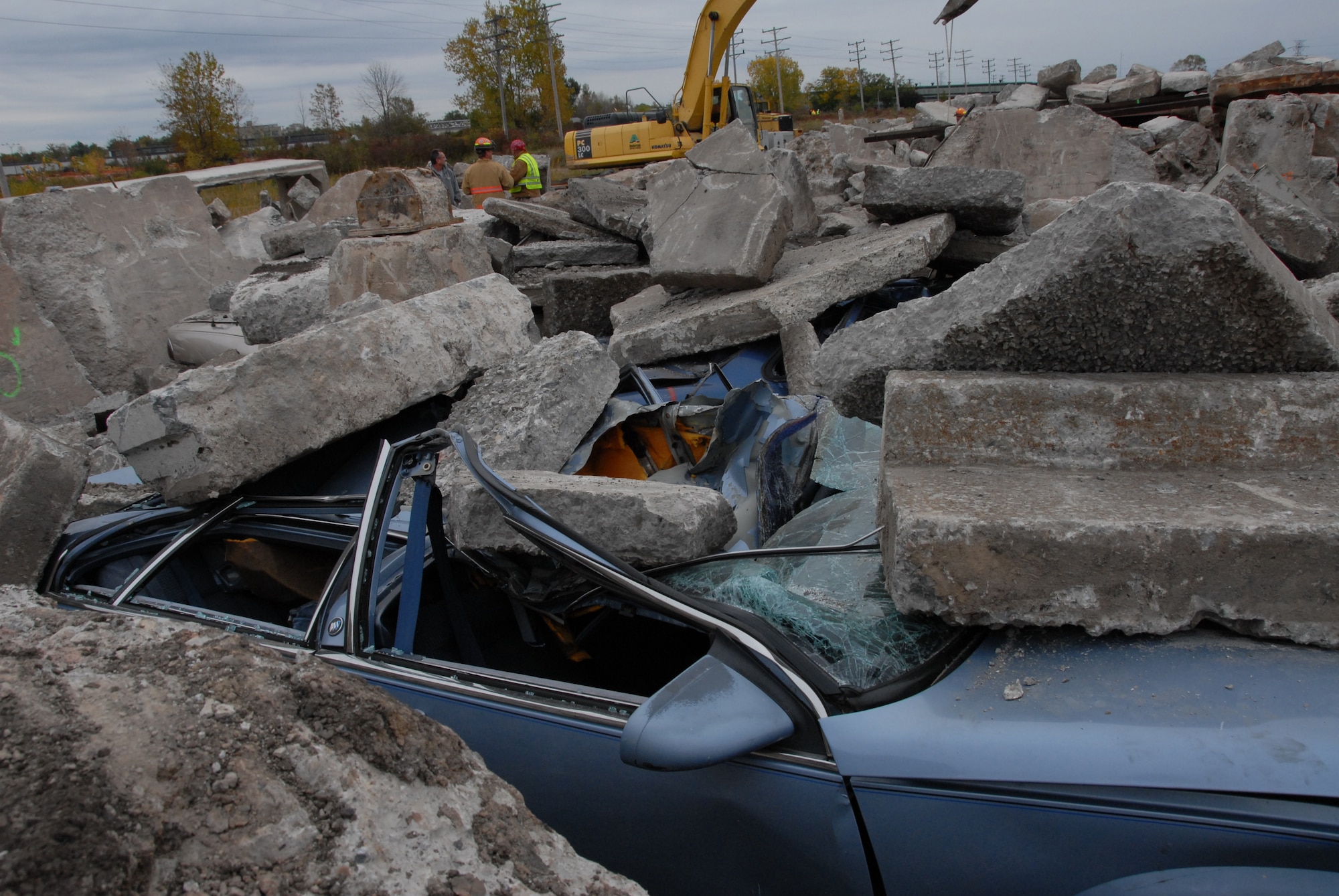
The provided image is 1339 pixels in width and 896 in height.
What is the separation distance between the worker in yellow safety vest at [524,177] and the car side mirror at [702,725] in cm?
1053

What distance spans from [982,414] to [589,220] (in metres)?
5.88

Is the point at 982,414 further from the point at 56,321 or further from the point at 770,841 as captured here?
the point at 56,321

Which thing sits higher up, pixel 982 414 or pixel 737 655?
pixel 982 414

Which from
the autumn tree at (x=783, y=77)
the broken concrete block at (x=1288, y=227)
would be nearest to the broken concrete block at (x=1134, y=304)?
the broken concrete block at (x=1288, y=227)

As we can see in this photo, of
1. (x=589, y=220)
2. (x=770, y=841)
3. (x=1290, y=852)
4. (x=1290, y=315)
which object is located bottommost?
(x=770, y=841)

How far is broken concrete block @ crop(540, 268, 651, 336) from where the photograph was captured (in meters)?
6.14

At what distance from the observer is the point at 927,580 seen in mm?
1615

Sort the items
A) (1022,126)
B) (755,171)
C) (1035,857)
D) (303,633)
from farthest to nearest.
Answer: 1. (1022,126)
2. (755,171)
3. (303,633)
4. (1035,857)

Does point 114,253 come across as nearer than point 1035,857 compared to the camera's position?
No

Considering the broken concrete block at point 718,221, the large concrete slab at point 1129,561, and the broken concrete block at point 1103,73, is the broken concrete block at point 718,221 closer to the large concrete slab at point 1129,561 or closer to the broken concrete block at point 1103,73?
the large concrete slab at point 1129,561

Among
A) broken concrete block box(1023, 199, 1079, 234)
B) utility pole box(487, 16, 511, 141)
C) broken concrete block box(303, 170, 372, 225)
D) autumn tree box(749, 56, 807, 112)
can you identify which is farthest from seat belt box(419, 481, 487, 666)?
autumn tree box(749, 56, 807, 112)

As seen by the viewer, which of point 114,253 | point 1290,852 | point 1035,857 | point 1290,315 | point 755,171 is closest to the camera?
point 1290,852

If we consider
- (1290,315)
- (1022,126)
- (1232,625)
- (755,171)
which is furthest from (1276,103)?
(1232,625)

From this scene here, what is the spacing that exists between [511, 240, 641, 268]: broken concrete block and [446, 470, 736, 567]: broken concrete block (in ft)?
16.1
